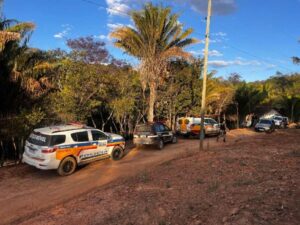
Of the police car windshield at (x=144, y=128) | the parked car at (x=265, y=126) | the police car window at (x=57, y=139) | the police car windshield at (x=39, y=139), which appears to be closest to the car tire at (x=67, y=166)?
the police car window at (x=57, y=139)

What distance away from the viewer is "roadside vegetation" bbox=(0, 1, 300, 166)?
13742mm

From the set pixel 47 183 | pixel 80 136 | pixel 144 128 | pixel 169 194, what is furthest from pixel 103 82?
pixel 169 194

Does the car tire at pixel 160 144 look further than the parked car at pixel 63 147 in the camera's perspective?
Yes

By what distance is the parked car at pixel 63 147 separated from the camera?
432 inches

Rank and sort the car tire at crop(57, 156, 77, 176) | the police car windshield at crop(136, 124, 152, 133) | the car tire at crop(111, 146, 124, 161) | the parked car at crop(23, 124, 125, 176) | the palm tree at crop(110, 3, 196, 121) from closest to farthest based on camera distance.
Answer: the parked car at crop(23, 124, 125, 176) → the car tire at crop(57, 156, 77, 176) → the car tire at crop(111, 146, 124, 161) → the police car windshield at crop(136, 124, 152, 133) → the palm tree at crop(110, 3, 196, 121)

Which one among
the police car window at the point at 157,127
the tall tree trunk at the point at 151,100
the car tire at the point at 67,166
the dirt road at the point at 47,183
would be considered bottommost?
→ the dirt road at the point at 47,183

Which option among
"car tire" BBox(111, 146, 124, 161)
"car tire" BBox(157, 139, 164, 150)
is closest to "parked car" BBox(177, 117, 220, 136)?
"car tire" BBox(157, 139, 164, 150)

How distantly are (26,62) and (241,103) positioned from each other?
101ft

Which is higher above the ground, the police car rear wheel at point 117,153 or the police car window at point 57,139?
the police car window at point 57,139

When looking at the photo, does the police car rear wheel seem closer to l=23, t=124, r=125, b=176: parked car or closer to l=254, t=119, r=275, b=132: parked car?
l=23, t=124, r=125, b=176: parked car

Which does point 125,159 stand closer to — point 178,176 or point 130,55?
point 178,176

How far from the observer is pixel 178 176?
950cm

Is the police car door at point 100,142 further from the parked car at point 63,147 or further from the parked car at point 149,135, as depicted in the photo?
the parked car at point 149,135

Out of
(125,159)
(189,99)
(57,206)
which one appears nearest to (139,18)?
(189,99)
